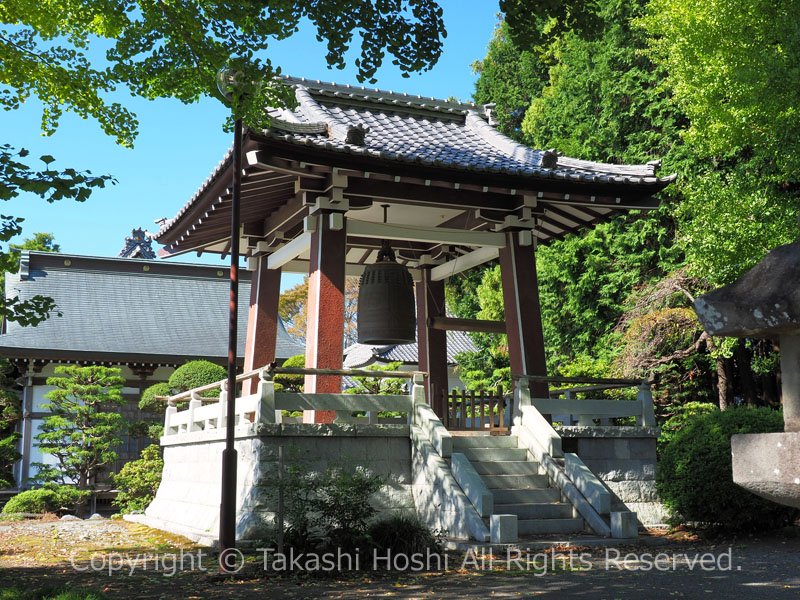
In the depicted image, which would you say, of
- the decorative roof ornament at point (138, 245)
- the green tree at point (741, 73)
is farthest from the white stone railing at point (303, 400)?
the decorative roof ornament at point (138, 245)

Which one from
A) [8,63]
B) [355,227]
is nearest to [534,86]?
[355,227]

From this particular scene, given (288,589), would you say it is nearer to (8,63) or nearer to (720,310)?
(720,310)

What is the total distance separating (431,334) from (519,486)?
4.77 metres

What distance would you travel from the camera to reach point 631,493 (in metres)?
12.6

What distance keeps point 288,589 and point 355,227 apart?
6426mm

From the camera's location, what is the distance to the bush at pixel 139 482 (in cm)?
1795

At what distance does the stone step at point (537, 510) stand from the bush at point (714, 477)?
179cm

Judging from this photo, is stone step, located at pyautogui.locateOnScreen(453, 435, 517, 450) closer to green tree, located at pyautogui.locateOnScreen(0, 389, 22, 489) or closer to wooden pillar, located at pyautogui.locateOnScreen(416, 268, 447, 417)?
wooden pillar, located at pyautogui.locateOnScreen(416, 268, 447, 417)

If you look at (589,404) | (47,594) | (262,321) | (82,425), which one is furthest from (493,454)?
(82,425)

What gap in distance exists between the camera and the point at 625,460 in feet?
41.7

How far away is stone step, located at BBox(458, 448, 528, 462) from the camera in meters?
11.5

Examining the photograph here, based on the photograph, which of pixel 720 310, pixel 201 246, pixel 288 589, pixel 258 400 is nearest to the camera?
pixel 720 310

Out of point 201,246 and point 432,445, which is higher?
Result: point 201,246

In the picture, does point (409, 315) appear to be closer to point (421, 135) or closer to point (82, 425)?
point (421, 135)
